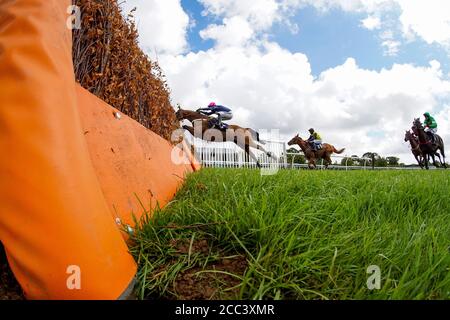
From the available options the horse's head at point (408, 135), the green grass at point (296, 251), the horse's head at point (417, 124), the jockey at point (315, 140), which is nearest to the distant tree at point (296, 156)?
the jockey at point (315, 140)

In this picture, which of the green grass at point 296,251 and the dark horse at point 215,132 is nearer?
the green grass at point 296,251

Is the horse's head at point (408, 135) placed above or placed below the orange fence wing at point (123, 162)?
above

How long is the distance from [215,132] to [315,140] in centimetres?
985

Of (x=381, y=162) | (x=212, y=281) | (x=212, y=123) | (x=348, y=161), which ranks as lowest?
(x=212, y=281)

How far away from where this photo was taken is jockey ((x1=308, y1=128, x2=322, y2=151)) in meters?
20.4

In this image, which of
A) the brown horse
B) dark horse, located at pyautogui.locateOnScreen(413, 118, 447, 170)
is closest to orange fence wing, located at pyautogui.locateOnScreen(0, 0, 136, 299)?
the brown horse

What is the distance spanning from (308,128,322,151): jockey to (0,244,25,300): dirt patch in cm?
2013

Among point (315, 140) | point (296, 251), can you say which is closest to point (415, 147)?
point (315, 140)

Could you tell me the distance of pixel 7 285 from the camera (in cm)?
127

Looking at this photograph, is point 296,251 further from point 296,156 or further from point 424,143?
point 296,156

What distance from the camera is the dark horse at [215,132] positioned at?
12297 millimetres

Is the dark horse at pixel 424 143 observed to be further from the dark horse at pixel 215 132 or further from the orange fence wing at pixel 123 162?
the orange fence wing at pixel 123 162

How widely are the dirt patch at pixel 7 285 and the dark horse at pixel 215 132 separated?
34.2 ft
